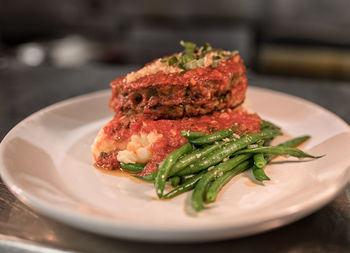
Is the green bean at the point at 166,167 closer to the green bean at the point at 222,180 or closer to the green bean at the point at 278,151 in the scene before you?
the green bean at the point at 222,180

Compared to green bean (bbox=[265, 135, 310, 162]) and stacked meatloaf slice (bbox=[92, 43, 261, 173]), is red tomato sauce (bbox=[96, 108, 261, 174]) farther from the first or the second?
green bean (bbox=[265, 135, 310, 162])

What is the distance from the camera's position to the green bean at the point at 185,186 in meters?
2.22

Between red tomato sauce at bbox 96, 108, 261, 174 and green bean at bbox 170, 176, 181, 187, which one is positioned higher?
red tomato sauce at bbox 96, 108, 261, 174

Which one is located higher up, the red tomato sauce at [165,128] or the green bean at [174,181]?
the red tomato sauce at [165,128]

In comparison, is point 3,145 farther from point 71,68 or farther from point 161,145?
point 71,68

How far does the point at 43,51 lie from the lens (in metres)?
8.86

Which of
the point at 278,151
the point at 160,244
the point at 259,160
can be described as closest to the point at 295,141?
the point at 278,151

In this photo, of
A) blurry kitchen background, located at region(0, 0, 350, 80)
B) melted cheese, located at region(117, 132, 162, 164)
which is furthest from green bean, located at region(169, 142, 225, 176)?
blurry kitchen background, located at region(0, 0, 350, 80)

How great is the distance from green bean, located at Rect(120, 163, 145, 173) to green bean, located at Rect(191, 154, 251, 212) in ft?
1.75

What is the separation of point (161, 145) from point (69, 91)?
2.55 meters

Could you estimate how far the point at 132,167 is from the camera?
267cm

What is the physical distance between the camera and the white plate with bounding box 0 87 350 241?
5.55ft

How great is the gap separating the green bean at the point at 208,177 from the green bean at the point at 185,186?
5cm

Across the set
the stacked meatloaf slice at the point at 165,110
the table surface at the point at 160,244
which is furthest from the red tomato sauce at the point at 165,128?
the table surface at the point at 160,244
